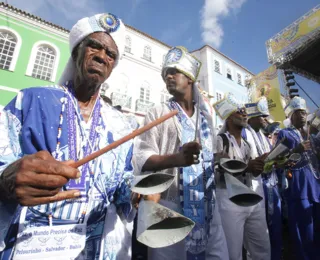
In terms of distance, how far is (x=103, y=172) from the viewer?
1.30m

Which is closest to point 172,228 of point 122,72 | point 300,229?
point 300,229

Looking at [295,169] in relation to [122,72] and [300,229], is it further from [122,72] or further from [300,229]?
[122,72]

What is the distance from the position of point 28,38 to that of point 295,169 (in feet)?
54.4

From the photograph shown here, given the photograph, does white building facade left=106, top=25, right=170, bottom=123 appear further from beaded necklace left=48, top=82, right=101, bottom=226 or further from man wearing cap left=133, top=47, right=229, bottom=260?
beaded necklace left=48, top=82, right=101, bottom=226

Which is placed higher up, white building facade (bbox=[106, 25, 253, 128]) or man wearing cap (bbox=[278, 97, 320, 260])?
white building facade (bbox=[106, 25, 253, 128])

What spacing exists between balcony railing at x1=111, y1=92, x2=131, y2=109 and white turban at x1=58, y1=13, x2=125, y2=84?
14992mm

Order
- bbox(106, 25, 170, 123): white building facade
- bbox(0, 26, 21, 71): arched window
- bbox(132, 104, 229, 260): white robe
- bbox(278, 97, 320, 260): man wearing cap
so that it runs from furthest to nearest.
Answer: bbox(106, 25, 170, 123): white building facade → bbox(0, 26, 21, 71): arched window → bbox(278, 97, 320, 260): man wearing cap → bbox(132, 104, 229, 260): white robe

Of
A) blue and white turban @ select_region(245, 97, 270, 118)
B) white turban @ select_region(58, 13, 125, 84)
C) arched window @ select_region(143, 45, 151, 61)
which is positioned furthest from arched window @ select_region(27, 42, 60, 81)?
white turban @ select_region(58, 13, 125, 84)

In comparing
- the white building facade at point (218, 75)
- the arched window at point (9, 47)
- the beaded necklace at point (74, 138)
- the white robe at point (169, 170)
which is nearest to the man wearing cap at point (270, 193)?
the white robe at point (169, 170)

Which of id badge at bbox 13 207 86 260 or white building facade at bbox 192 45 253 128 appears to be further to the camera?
white building facade at bbox 192 45 253 128

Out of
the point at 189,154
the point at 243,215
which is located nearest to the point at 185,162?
the point at 189,154

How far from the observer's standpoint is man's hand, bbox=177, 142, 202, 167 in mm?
1422

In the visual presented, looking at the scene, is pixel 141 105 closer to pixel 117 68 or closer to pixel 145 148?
pixel 117 68

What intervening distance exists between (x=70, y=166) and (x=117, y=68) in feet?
59.1
